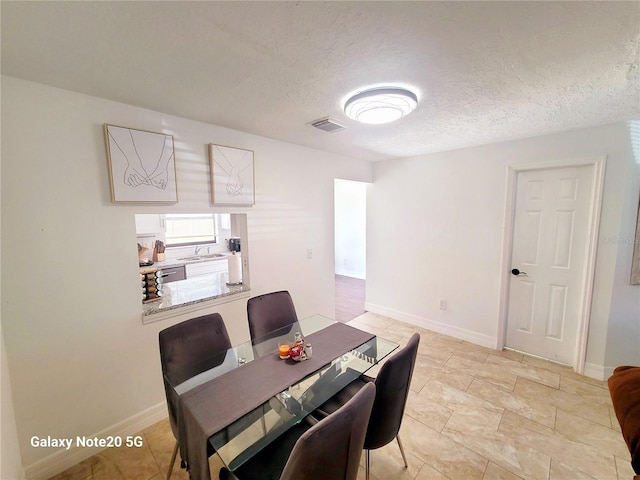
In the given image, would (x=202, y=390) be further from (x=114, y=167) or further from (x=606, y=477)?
(x=606, y=477)

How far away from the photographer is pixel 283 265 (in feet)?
9.25

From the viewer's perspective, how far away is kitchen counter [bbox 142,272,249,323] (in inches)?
78.4

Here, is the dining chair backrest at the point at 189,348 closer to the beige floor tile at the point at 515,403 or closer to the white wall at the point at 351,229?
the beige floor tile at the point at 515,403

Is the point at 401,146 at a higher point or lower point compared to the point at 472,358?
higher

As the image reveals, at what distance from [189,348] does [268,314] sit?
66 cm

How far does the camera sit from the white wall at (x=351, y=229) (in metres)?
6.12

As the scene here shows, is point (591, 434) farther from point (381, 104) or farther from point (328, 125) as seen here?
point (328, 125)

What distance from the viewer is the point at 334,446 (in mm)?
912

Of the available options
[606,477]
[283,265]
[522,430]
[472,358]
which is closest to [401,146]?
[283,265]

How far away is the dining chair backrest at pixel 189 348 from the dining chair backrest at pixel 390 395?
1.00 meters

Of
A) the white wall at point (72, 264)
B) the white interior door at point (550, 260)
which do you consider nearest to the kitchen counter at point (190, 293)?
the white wall at point (72, 264)

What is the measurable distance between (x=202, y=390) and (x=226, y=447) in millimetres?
321

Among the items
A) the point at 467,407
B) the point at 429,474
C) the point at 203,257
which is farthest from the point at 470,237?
the point at 203,257

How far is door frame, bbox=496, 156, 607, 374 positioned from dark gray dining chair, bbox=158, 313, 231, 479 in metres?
2.97
